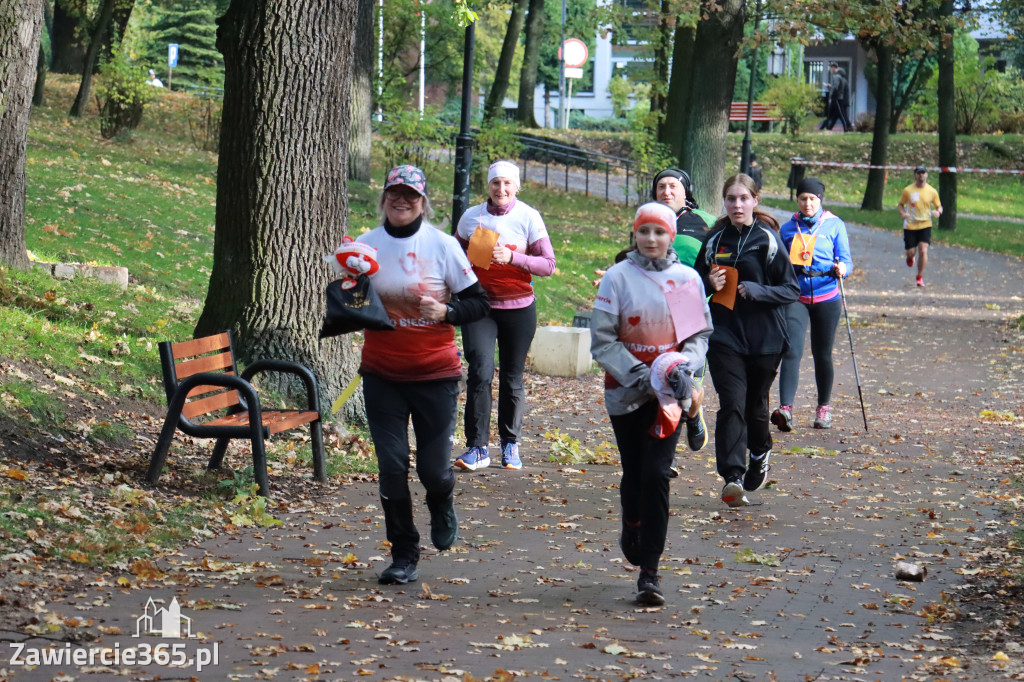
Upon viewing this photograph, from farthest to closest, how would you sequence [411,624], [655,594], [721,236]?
[721,236] → [655,594] → [411,624]

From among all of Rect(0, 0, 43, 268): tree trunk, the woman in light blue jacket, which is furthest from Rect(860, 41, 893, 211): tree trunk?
Rect(0, 0, 43, 268): tree trunk

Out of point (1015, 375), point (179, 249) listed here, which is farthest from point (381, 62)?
point (1015, 375)

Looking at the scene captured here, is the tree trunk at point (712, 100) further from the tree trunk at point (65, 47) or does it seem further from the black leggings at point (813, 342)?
the tree trunk at point (65, 47)

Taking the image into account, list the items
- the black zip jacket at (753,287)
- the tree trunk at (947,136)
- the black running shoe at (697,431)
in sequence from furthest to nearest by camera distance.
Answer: the tree trunk at (947,136) → the black running shoe at (697,431) → the black zip jacket at (753,287)

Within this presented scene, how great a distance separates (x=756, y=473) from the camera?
9.00m

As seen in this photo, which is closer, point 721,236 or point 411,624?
point 411,624

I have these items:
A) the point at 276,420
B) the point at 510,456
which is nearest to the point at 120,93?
the point at 510,456

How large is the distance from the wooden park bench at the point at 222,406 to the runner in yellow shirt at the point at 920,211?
18.0m

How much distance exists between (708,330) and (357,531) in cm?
240

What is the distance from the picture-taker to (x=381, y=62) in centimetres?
3647

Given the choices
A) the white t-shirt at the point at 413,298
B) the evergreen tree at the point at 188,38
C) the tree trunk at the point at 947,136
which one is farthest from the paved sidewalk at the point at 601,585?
the evergreen tree at the point at 188,38

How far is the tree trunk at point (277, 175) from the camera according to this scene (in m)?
9.71

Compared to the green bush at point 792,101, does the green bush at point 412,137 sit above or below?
below

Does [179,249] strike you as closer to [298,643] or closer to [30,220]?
[30,220]
